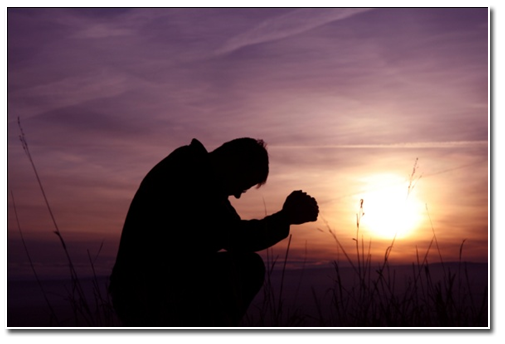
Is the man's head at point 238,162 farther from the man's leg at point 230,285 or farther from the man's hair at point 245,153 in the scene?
the man's leg at point 230,285

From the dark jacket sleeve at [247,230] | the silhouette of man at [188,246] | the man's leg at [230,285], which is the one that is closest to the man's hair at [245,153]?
the silhouette of man at [188,246]

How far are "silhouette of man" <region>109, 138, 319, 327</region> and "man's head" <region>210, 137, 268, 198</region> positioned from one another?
0.09m

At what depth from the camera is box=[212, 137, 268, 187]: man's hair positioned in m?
3.86

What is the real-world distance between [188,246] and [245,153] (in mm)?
632

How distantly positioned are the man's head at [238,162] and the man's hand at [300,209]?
27 cm

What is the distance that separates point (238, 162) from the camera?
388cm

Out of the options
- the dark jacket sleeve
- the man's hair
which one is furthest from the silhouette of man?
the man's hair

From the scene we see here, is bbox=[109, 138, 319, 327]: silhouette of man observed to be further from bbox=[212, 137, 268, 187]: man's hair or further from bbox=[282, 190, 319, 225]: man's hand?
bbox=[212, 137, 268, 187]: man's hair

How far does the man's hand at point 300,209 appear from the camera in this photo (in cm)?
380

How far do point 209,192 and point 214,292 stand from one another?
21.1 inches

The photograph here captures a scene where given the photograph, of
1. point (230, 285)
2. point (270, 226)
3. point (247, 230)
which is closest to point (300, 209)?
point (270, 226)

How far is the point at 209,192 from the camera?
368cm

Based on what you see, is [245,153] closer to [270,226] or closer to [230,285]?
[270,226]

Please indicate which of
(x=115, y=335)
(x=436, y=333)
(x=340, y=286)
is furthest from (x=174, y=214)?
(x=436, y=333)
